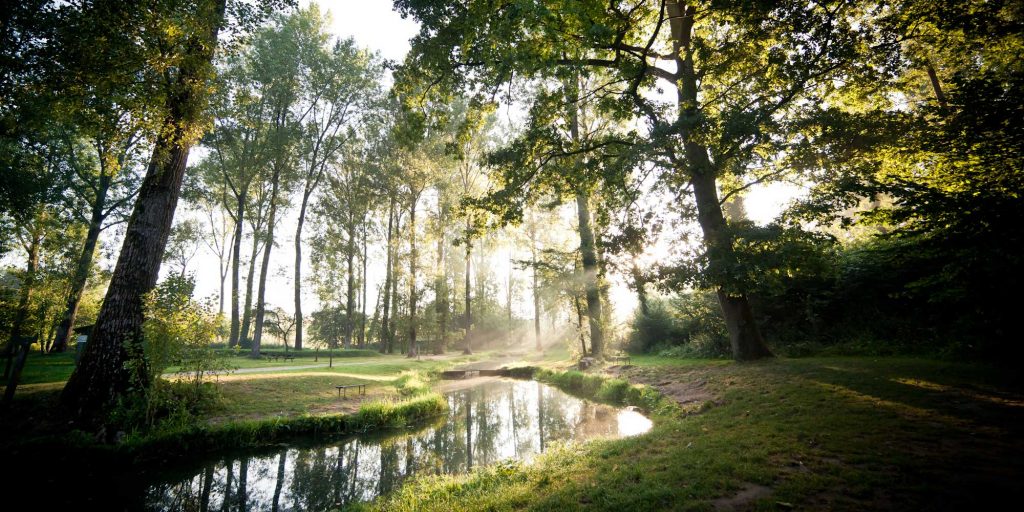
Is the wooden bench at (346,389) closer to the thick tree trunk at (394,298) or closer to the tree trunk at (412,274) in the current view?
the tree trunk at (412,274)

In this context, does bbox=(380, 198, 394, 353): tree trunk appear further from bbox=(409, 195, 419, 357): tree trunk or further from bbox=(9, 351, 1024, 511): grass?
bbox=(9, 351, 1024, 511): grass

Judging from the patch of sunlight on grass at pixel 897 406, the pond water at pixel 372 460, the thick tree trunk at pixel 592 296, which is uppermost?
the thick tree trunk at pixel 592 296

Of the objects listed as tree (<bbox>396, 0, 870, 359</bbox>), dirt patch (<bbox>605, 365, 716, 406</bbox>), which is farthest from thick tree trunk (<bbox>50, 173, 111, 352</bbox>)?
dirt patch (<bbox>605, 365, 716, 406</bbox>)

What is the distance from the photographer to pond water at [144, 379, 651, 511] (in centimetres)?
652

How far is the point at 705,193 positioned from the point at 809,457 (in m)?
7.86

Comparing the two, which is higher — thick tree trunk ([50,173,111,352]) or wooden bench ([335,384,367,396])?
thick tree trunk ([50,173,111,352])

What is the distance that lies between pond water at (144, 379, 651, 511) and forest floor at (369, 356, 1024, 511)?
146 centimetres

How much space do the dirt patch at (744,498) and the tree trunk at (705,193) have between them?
5988 mm

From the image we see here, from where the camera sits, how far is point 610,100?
1058cm

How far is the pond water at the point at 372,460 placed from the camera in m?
6.52

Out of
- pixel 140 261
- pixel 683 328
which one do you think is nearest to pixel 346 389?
pixel 140 261


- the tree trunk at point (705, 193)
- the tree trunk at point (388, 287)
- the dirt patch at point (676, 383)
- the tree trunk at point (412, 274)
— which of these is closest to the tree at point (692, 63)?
the tree trunk at point (705, 193)

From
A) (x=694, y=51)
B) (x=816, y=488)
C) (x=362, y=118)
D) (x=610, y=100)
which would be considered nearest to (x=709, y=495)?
(x=816, y=488)

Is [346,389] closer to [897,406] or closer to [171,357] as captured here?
[171,357]
